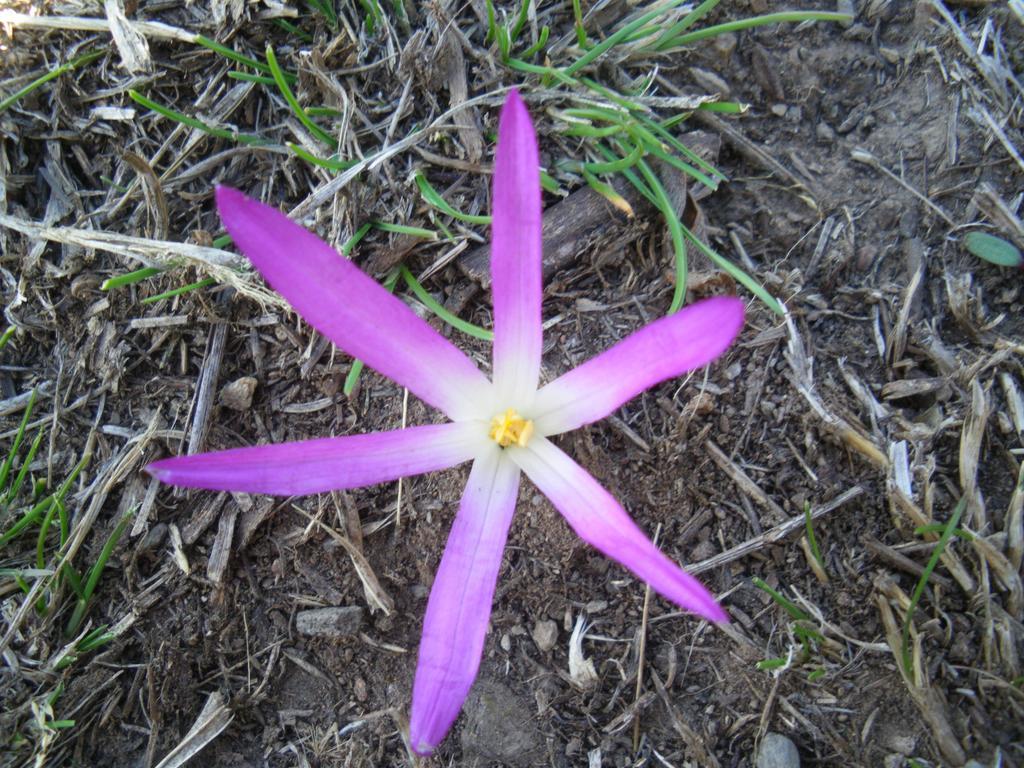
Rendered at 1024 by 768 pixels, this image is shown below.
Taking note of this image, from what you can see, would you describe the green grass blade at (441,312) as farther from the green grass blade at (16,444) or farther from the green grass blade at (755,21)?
the green grass blade at (16,444)

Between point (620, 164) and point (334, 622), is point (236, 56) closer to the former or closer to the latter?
point (620, 164)

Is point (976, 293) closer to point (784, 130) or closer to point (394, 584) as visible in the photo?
point (784, 130)

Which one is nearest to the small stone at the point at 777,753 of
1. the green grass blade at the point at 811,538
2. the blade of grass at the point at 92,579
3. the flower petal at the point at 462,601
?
the green grass blade at the point at 811,538

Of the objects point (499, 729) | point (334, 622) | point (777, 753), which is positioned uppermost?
point (334, 622)

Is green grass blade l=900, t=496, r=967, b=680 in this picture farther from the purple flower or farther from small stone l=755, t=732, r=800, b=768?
the purple flower

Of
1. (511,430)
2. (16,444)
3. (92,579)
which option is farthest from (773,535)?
(16,444)

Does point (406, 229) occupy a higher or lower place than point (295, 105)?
lower
